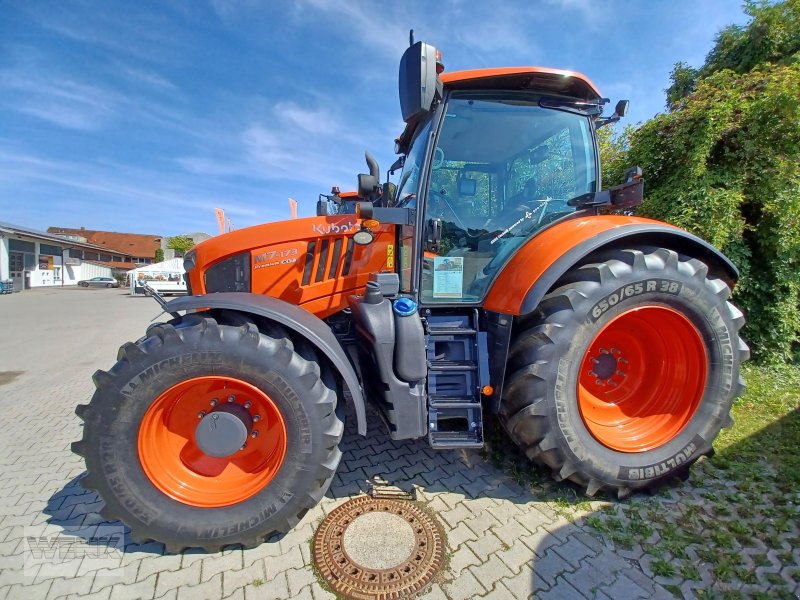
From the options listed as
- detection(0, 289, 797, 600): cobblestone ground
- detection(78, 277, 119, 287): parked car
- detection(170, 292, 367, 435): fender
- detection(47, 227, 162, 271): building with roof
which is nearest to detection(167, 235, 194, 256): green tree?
detection(78, 277, 119, 287): parked car

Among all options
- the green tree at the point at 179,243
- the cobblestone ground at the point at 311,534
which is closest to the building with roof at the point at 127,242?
the green tree at the point at 179,243

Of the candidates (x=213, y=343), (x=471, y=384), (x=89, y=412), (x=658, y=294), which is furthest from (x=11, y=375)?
(x=658, y=294)

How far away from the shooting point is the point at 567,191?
2752 mm

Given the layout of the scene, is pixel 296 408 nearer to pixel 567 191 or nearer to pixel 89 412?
pixel 89 412

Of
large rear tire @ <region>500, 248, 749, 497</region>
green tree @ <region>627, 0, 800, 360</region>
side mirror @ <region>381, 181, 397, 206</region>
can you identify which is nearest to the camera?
large rear tire @ <region>500, 248, 749, 497</region>

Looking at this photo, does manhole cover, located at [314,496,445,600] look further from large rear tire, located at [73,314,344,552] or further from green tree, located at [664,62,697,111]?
green tree, located at [664,62,697,111]

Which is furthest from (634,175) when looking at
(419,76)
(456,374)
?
(456,374)

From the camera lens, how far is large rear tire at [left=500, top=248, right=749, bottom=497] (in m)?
2.16

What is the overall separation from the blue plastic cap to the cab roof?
147cm

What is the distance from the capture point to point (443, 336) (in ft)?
8.00

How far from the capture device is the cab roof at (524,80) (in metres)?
2.37

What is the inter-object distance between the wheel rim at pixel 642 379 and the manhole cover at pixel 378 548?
1.22m

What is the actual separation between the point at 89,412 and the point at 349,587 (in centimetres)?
158

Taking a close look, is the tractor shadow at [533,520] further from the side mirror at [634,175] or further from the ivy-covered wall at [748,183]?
the ivy-covered wall at [748,183]
